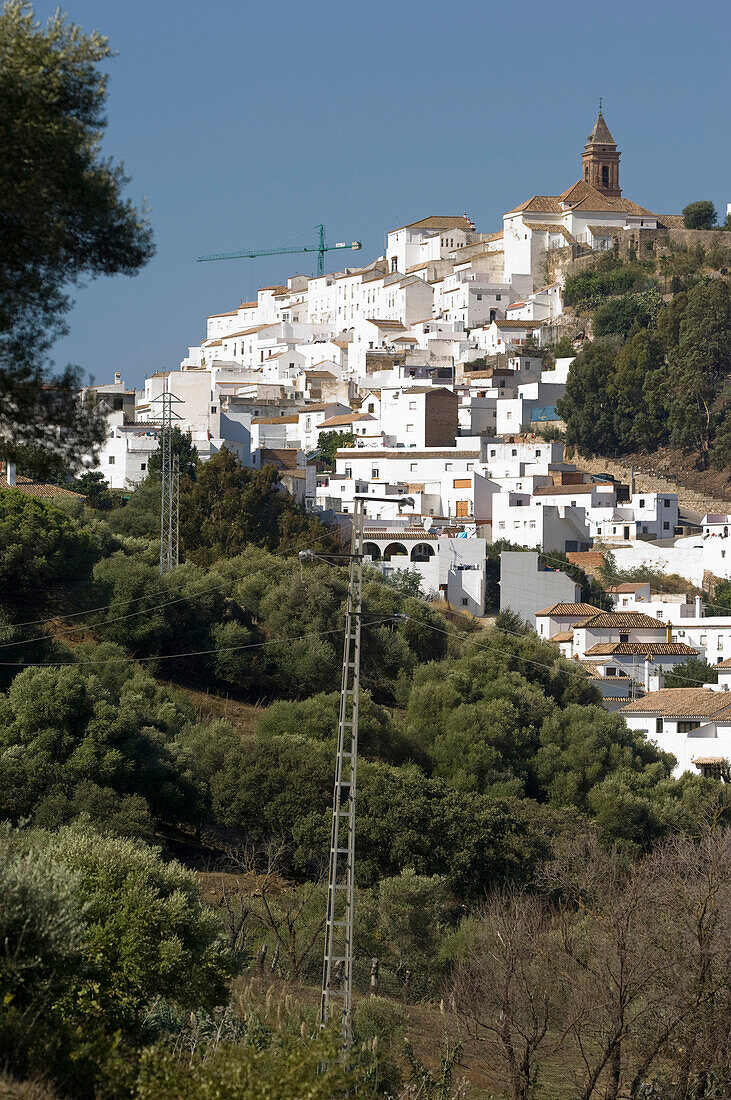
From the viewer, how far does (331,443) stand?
3081 inches

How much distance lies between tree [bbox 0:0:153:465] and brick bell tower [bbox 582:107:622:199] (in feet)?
347

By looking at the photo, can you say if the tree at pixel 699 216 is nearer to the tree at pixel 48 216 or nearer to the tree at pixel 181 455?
the tree at pixel 181 455

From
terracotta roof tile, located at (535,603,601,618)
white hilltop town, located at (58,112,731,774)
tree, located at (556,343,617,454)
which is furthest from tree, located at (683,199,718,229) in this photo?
terracotta roof tile, located at (535,603,601,618)

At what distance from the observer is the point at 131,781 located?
27141mm

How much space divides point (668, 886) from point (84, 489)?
129 ft

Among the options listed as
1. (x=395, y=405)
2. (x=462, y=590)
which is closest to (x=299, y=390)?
(x=395, y=405)

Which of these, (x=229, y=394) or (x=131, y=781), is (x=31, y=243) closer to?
(x=131, y=781)

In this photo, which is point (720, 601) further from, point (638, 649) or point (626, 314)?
point (626, 314)

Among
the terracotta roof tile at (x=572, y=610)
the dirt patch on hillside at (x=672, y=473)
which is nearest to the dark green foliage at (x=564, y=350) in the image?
the dirt patch on hillside at (x=672, y=473)

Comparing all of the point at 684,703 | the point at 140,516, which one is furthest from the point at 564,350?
the point at 684,703

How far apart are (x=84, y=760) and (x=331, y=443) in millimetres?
52704

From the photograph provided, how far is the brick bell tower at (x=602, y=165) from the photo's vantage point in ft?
Result: 370

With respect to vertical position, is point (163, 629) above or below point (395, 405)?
below

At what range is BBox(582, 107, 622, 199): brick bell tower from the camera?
11262 cm
